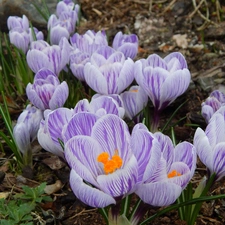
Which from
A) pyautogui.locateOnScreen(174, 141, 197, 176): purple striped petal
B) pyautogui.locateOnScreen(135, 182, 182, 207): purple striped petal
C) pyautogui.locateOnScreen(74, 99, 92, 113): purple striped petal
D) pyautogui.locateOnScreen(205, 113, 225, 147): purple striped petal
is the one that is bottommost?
pyautogui.locateOnScreen(135, 182, 182, 207): purple striped petal

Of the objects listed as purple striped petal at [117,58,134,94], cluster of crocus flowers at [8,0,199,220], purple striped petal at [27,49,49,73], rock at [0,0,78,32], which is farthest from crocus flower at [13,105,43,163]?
rock at [0,0,78,32]

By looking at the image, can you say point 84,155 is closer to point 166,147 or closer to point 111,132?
point 111,132

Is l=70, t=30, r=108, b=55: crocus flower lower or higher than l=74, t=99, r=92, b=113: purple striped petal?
lower

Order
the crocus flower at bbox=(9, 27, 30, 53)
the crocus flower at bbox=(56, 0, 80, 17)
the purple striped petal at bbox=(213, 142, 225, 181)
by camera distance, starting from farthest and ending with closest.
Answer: the crocus flower at bbox=(56, 0, 80, 17) → the crocus flower at bbox=(9, 27, 30, 53) → the purple striped petal at bbox=(213, 142, 225, 181)

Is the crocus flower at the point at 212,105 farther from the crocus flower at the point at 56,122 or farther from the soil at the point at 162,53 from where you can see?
the crocus flower at the point at 56,122

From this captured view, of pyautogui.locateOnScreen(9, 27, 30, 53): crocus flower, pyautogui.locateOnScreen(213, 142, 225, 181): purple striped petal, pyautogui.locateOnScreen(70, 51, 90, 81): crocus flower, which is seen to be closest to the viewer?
pyautogui.locateOnScreen(213, 142, 225, 181): purple striped petal

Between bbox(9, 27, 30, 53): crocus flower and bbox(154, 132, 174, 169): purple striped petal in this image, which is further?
bbox(9, 27, 30, 53): crocus flower

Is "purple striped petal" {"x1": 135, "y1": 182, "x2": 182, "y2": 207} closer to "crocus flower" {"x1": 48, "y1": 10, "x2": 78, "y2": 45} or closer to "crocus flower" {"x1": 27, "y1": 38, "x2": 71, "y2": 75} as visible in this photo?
"crocus flower" {"x1": 27, "y1": 38, "x2": 71, "y2": 75}
